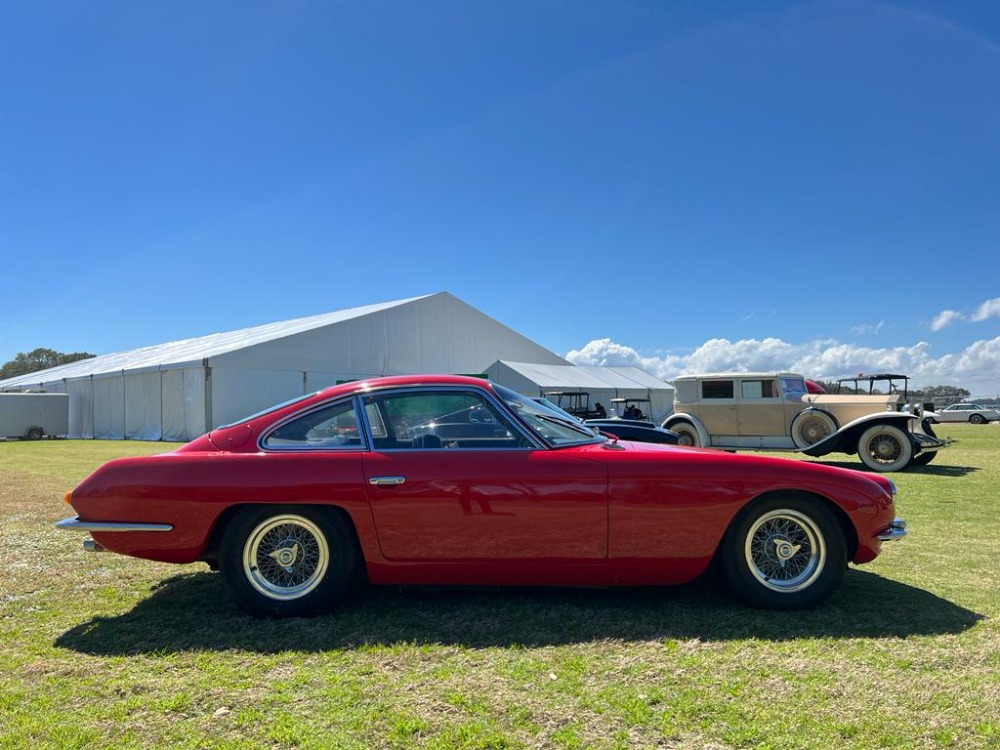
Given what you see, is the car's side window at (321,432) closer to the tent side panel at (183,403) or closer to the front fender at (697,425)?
the front fender at (697,425)

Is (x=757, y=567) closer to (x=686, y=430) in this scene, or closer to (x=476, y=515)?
(x=476, y=515)

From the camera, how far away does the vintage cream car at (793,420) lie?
38.3 feet

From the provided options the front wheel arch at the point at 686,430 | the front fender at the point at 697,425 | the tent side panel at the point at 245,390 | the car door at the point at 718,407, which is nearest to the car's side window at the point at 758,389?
the car door at the point at 718,407

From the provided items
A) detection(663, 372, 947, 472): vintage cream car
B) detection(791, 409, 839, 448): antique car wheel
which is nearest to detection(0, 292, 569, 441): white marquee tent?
detection(663, 372, 947, 472): vintage cream car

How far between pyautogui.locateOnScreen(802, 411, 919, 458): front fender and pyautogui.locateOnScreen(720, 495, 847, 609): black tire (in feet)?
29.9

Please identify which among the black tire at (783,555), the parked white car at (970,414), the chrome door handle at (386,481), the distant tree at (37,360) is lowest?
the parked white car at (970,414)

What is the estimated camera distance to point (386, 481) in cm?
348

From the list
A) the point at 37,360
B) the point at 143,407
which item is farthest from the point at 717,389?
the point at 37,360

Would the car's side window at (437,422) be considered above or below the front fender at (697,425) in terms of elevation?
above

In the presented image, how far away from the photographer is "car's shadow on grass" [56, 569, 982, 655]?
3230 mm

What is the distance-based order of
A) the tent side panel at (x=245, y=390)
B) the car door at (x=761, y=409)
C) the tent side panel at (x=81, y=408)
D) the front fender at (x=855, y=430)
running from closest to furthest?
the front fender at (x=855, y=430)
the car door at (x=761, y=409)
the tent side panel at (x=245, y=390)
the tent side panel at (x=81, y=408)

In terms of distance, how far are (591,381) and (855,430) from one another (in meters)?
17.0

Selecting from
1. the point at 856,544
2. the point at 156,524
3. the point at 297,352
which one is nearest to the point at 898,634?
the point at 856,544

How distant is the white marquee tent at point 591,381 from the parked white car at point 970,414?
19.4 m
